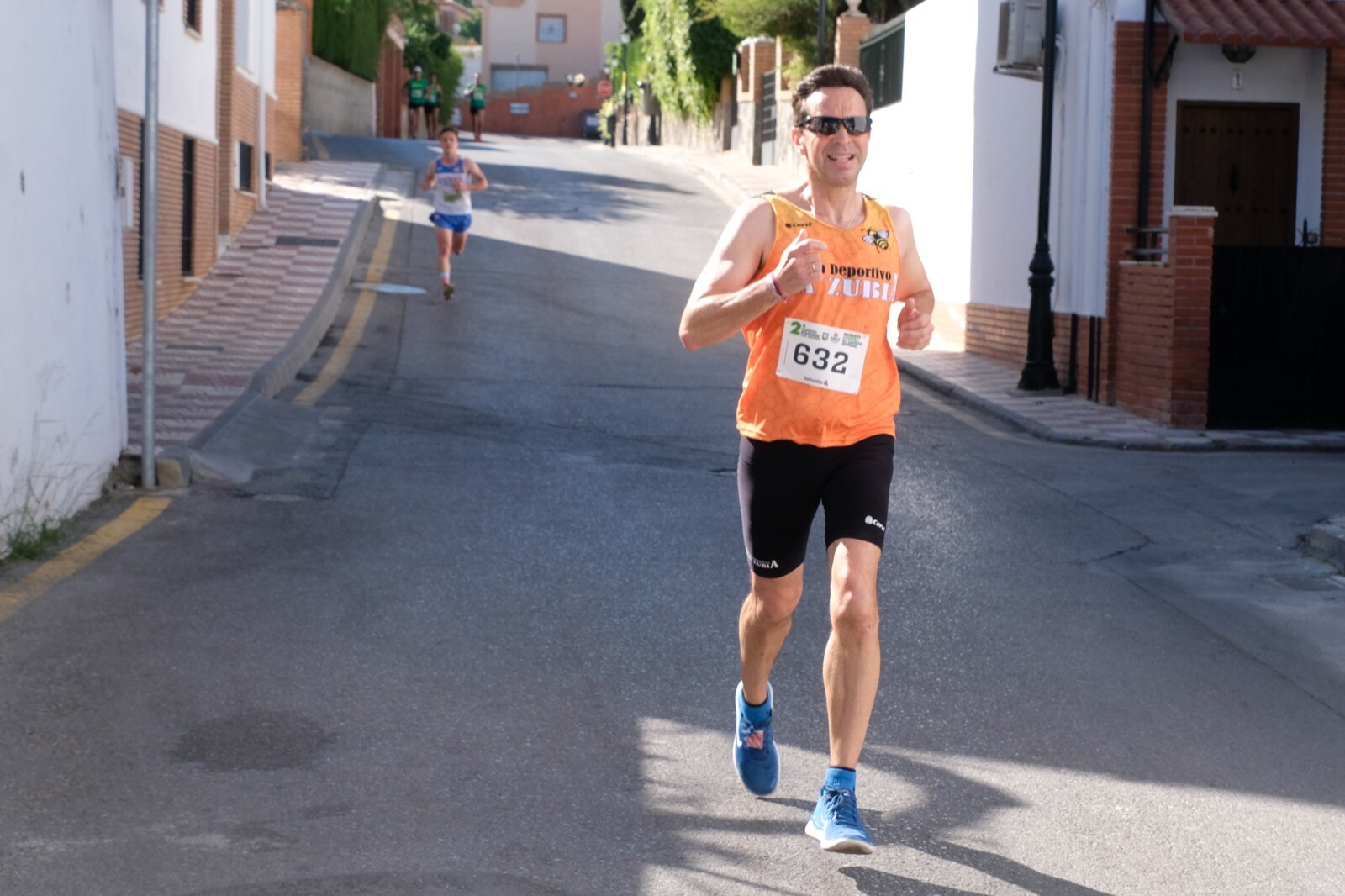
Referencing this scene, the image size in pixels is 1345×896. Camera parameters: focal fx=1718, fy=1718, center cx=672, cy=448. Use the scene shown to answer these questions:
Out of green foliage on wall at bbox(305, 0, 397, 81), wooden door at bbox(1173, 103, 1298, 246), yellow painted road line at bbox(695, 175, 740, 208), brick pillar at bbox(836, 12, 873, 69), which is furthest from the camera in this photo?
green foliage on wall at bbox(305, 0, 397, 81)

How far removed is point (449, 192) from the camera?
19484 millimetres

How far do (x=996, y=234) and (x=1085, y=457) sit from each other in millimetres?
6740

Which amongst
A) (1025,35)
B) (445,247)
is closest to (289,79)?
(445,247)

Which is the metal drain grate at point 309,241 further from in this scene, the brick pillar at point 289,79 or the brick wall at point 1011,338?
the brick pillar at point 289,79

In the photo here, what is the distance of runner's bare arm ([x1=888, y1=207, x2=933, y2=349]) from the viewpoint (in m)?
4.92

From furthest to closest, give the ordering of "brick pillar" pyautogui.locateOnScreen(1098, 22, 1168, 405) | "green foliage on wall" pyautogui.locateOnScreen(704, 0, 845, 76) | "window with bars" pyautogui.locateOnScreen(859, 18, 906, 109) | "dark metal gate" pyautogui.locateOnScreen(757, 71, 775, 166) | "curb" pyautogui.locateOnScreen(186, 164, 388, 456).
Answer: "dark metal gate" pyautogui.locateOnScreen(757, 71, 775, 166) < "green foliage on wall" pyautogui.locateOnScreen(704, 0, 845, 76) < "window with bars" pyautogui.locateOnScreen(859, 18, 906, 109) < "brick pillar" pyautogui.locateOnScreen(1098, 22, 1168, 405) < "curb" pyautogui.locateOnScreen(186, 164, 388, 456)

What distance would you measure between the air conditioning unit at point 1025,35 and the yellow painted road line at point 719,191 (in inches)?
580

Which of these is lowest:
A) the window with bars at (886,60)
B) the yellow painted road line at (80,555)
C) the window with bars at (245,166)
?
the yellow painted road line at (80,555)

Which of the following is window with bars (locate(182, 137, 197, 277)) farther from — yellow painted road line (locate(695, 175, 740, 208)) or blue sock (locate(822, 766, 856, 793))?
blue sock (locate(822, 766, 856, 793))

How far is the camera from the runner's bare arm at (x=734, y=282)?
4566 mm

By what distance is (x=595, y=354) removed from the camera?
→ 656 inches

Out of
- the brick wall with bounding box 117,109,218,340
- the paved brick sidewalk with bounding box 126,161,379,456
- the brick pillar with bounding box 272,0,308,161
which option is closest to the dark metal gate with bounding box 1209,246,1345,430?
the paved brick sidewalk with bounding box 126,161,379,456

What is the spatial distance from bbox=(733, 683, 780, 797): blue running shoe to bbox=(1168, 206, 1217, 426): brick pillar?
1002cm

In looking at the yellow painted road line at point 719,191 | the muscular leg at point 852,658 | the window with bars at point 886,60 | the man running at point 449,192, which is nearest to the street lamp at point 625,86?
the yellow painted road line at point 719,191
